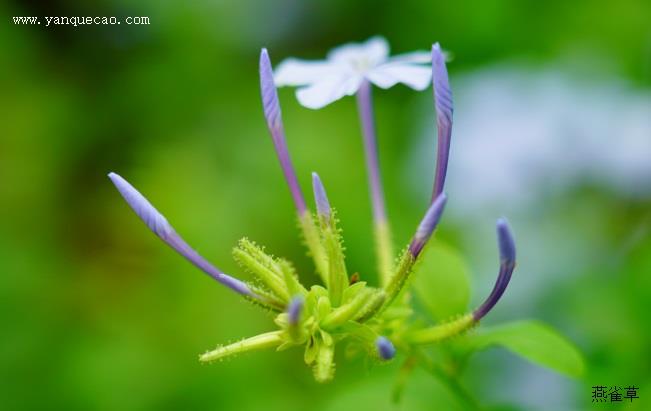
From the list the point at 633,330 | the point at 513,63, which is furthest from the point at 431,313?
the point at 513,63

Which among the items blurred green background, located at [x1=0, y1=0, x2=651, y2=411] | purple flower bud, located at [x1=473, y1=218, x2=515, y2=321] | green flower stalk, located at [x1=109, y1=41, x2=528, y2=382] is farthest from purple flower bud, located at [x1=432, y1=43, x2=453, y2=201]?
blurred green background, located at [x1=0, y1=0, x2=651, y2=411]

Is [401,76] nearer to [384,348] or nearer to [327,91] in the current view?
[327,91]

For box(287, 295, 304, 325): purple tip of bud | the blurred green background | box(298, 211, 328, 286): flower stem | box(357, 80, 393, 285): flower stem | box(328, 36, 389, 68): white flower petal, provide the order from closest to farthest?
box(287, 295, 304, 325): purple tip of bud < box(298, 211, 328, 286): flower stem < box(357, 80, 393, 285): flower stem < box(328, 36, 389, 68): white flower petal < the blurred green background

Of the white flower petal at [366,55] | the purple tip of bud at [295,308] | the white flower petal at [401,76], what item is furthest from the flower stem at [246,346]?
the white flower petal at [366,55]

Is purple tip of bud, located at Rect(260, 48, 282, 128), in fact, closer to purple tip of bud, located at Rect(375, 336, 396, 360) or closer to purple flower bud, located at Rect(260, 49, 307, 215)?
purple flower bud, located at Rect(260, 49, 307, 215)

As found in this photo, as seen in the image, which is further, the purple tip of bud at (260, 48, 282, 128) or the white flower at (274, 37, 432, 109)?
the white flower at (274, 37, 432, 109)

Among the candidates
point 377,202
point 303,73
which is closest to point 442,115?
point 377,202

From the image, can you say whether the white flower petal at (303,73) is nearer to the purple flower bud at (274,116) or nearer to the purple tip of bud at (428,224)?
the purple flower bud at (274,116)
